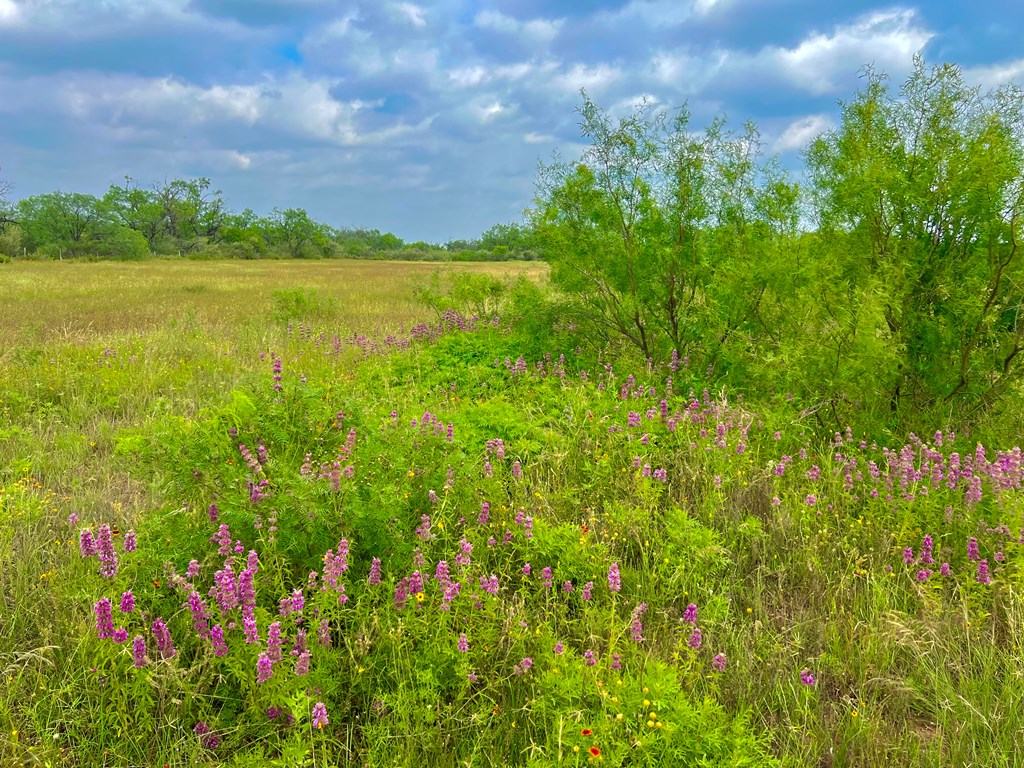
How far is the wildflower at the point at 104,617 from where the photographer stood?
2.04 meters

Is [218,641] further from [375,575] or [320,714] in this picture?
[375,575]

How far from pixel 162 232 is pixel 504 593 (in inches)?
3351

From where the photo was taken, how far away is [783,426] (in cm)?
447

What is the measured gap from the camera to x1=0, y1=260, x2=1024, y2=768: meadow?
2064 mm

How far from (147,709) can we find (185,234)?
284 feet

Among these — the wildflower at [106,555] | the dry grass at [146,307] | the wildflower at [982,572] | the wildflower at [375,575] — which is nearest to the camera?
the wildflower at [106,555]

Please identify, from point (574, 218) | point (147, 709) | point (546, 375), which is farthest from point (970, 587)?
point (574, 218)

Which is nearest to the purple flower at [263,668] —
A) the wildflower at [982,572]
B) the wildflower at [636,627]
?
the wildflower at [636,627]

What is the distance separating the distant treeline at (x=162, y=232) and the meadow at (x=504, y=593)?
49812 mm

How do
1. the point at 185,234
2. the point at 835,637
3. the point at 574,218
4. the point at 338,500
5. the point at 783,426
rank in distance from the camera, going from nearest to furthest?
the point at 835,637 < the point at 338,500 < the point at 783,426 < the point at 574,218 < the point at 185,234

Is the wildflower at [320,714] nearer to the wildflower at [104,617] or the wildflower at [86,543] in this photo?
the wildflower at [104,617]

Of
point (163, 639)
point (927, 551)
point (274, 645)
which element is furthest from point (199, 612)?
point (927, 551)

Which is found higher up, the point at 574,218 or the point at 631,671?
the point at 574,218

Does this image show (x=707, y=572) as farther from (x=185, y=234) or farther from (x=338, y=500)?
(x=185, y=234)
